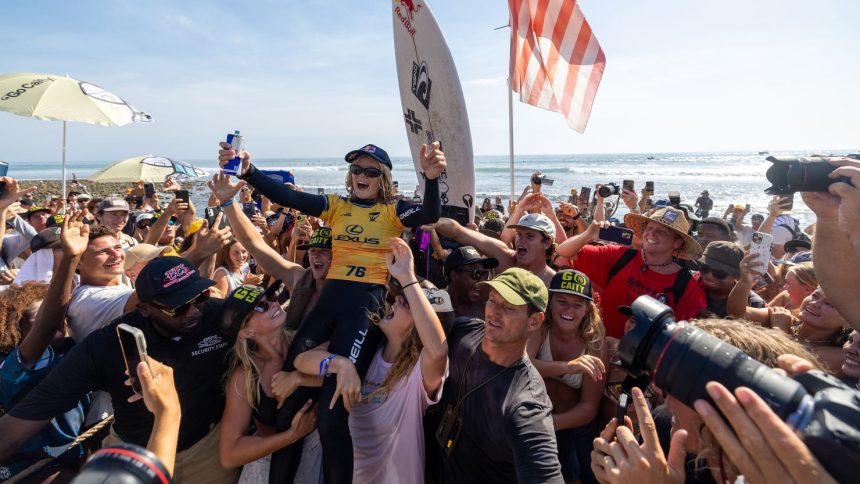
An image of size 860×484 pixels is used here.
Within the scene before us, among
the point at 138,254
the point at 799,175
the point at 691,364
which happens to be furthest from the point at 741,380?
the point at 138,254

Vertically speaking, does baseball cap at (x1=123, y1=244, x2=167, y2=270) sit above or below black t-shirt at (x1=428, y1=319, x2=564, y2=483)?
above

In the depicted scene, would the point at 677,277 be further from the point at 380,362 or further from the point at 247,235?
the point at 247,235

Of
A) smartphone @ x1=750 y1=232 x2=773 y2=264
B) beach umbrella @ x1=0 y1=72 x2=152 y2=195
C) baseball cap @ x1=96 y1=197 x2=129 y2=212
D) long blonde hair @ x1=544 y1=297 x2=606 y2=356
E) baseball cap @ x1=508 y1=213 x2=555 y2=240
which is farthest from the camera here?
baseball cap @ x1=96 y1=197 x2=129 y2=212

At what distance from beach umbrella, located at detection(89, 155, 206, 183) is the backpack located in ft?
31.1

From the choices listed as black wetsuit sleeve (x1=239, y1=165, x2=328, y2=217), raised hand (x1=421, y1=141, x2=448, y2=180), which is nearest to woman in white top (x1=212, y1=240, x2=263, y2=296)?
black wetsuit sleeve (x1=239, y1=165, x2=328, y2=217)

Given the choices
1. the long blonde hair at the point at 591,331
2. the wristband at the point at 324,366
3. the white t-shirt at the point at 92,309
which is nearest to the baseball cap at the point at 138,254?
the white t-shirt at the point at 92,309

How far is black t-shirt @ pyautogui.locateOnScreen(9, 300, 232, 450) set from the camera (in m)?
2.13

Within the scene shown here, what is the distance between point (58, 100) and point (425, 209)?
229 inches

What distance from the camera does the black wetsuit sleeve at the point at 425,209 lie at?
306 centimetres

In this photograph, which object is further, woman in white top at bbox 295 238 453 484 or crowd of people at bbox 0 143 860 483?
woman in white top at bbox 295 238 453 484

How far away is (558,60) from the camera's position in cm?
620

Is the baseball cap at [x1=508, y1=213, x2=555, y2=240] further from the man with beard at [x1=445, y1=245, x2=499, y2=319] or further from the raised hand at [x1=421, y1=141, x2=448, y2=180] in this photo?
the raised hand at [x1=421, y1=141, x2=448, y2=180]

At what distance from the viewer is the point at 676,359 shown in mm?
1286

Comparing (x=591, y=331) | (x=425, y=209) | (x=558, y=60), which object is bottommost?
(x=591, y=331)
